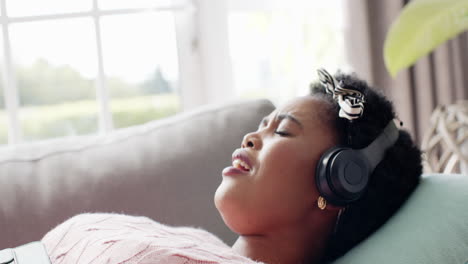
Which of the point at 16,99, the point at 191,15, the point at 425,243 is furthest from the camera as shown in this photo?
the point at 191,15

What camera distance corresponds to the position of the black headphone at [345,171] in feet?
3.14

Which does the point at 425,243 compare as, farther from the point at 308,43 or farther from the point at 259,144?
the point at 308,43

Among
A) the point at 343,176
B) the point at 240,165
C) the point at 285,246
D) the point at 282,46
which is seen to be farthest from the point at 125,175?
the point at 282,46

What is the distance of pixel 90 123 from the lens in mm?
2248

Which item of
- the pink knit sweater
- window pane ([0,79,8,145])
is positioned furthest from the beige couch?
window pane ([0,79,8,145])

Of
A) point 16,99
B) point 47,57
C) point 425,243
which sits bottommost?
point 425,243

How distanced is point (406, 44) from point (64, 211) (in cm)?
102

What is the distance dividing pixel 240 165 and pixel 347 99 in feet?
0.76

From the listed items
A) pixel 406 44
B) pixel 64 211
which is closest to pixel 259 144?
pixel 64 211

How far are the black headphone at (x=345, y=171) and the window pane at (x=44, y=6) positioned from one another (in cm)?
142

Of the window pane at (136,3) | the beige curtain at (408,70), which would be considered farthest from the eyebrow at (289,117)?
the window pane at (136,3)

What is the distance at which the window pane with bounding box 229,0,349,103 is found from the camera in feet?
7.83

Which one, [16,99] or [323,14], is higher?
[323,14]

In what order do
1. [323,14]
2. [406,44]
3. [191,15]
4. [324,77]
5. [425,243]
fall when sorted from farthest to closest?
[323,14] < [191,15] < [406,44] < [324,77] < [425,243]
